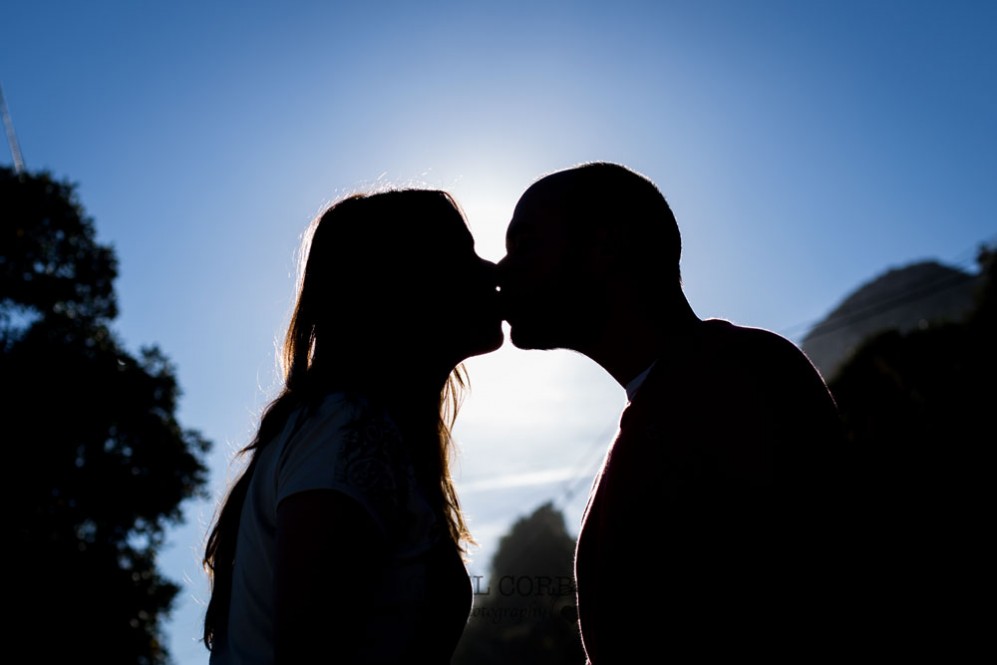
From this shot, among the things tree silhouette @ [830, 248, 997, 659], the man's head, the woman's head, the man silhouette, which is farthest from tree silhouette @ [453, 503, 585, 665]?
the woman's head

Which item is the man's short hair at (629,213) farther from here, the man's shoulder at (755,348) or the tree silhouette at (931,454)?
the tree silhouette at (931,454)

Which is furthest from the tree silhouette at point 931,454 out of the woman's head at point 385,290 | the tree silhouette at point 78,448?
the tree silhouette at point 78,448

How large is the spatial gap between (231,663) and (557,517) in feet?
62.3

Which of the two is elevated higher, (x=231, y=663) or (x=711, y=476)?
(x=711, y=476)

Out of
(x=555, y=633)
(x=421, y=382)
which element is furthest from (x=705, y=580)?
(x=555, y=633)

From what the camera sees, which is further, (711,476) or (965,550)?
(965,550)

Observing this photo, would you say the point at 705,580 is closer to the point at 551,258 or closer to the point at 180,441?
the point at 551,258

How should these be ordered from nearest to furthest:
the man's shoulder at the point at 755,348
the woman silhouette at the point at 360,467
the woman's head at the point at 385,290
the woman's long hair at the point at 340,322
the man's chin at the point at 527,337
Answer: the woman silhouette at the point at 360,467, the woman's long hair at the point at 340,322, the woman's head at the point at 385,290, the man's shoulder at the point at 755,348, the man's chin at the point at 527,337

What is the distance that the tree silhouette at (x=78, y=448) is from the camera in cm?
1462

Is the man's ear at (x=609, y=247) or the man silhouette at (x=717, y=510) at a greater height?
the man's ear at (x=609, y=247)

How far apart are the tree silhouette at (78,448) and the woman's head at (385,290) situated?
46.5ft

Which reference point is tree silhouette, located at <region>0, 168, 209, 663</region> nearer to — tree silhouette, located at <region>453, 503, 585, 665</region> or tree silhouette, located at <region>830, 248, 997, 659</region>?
tree silhouette, located at <region>453, 503, 585, 665</region>

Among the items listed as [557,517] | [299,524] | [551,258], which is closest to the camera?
[299,524]

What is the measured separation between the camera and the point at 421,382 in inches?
107
